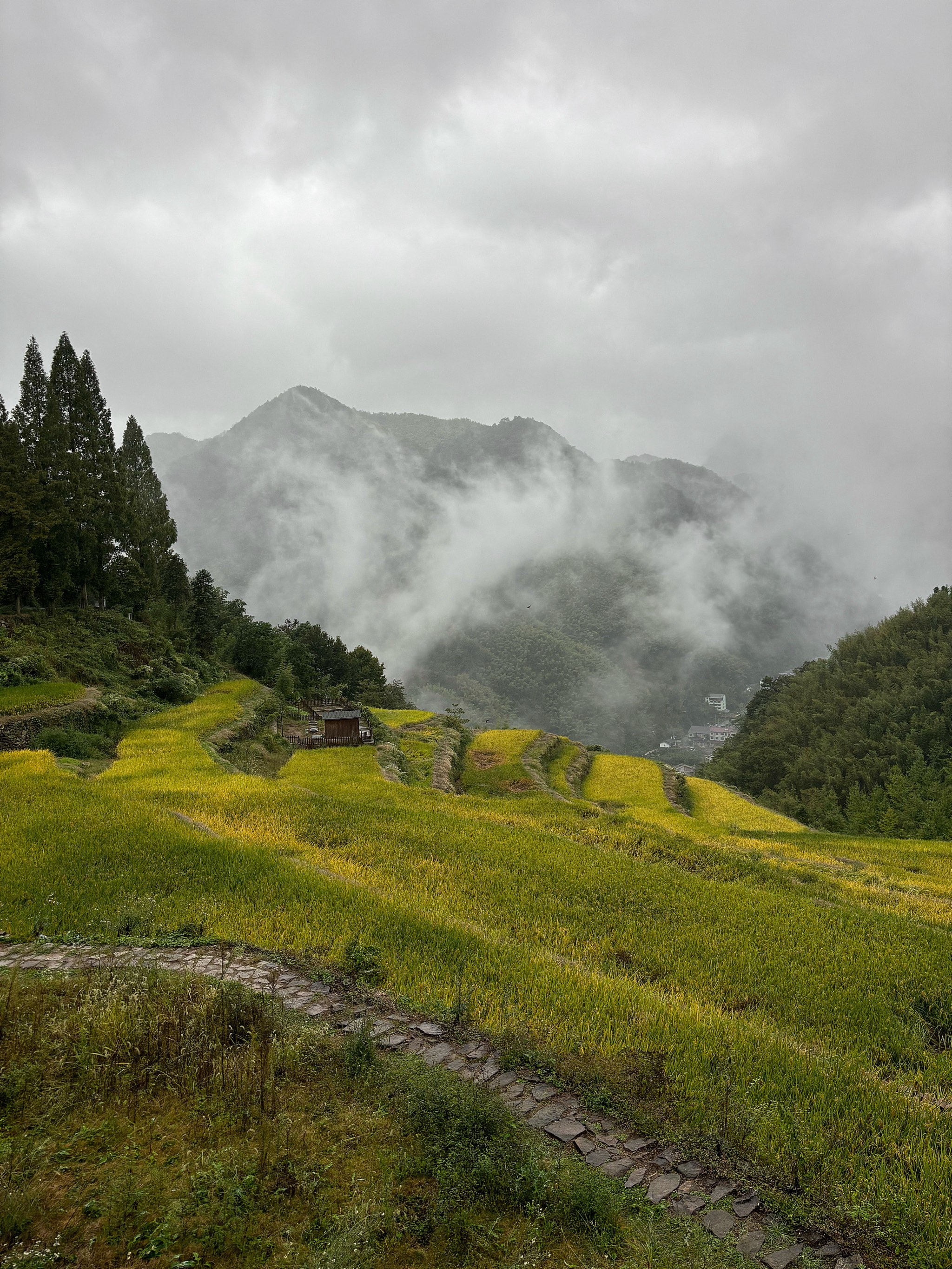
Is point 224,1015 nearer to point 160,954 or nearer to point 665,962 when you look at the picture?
point 160,954

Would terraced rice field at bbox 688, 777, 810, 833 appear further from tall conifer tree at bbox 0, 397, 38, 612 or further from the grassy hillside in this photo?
tall conifer tree at bbox 0, 397, 38, 612

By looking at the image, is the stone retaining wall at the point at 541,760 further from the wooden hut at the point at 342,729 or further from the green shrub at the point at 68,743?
the green shrub at the point at 68,743

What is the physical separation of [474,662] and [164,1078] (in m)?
172

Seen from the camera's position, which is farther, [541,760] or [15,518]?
[541,760]

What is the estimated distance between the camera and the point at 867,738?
46.3 meters

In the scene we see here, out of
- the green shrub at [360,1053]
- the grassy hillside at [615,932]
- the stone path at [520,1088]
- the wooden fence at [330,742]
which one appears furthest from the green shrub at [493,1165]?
the wooden fence at [330,742]

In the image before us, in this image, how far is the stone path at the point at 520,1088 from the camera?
3.70 m

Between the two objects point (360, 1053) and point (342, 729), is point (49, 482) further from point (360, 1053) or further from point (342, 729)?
point (360, 1053)

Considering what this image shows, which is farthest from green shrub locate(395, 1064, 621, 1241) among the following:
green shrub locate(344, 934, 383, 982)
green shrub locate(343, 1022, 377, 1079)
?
green shrub locate(344, 934, 383, 982)

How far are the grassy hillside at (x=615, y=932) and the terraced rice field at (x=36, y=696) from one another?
3.17 m

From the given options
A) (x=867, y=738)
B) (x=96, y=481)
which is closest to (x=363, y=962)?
(x=96, y=481)

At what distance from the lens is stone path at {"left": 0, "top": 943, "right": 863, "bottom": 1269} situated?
3701 millimetres

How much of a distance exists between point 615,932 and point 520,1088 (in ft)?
14.1

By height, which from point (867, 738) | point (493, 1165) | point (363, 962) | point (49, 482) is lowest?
point (363, 962)
